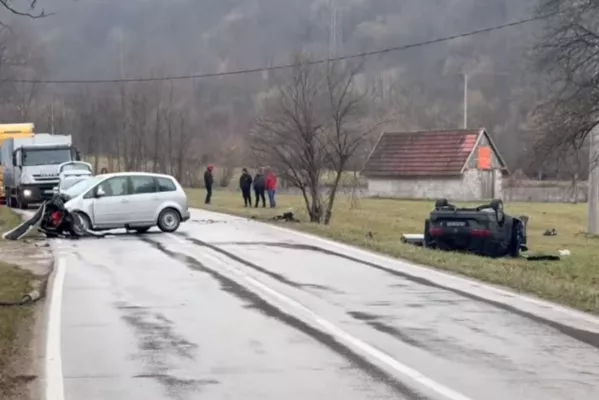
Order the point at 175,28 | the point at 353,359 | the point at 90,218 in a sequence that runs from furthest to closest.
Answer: the point at 175,28 < the point at 90,218 < the point at 353,359

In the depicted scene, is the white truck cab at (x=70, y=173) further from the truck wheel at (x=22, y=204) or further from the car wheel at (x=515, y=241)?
the car wheel at (x=515, y=241)

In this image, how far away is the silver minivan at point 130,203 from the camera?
25.1m

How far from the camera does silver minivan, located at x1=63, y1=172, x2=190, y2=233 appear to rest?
25.1 metres

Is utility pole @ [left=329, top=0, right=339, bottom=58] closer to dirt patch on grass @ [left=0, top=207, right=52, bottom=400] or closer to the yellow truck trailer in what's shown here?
the yellow truck trailer

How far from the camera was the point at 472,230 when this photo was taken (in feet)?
78.7

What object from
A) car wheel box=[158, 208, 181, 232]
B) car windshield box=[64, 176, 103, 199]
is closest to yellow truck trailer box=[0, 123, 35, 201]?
car windshield box=[64, 176, 103, 199]

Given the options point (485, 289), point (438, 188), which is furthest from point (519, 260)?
point (438, 188)

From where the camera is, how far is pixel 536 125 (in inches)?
1121

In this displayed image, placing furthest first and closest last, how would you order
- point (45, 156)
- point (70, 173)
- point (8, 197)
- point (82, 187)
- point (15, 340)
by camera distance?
point (8, 197)
point (45, 156)
point (70, 173)
point (82, 187)
point (15, 340)

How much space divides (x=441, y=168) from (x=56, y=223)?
52.5 meters

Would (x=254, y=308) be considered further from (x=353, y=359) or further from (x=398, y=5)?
(x=398, y=5)

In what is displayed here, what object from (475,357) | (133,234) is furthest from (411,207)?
(475,357)

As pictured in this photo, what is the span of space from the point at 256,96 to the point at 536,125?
7006cm

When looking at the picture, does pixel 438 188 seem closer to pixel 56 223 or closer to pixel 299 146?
pixel 299 146
